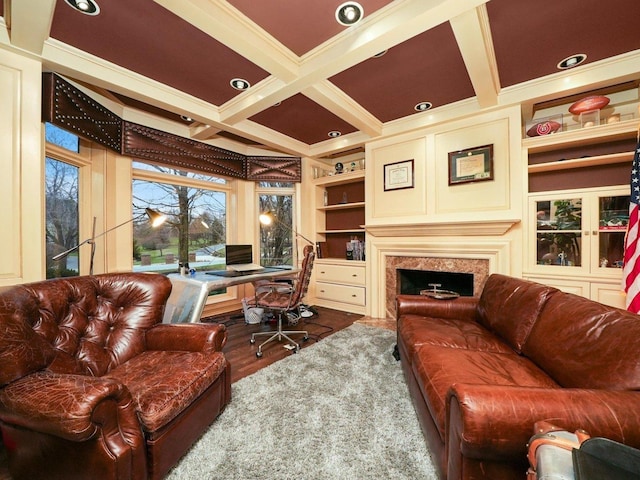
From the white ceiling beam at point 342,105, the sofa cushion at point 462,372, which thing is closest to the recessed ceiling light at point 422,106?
the white ceiling beam at point 342,105

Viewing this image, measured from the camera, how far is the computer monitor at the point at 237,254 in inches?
132

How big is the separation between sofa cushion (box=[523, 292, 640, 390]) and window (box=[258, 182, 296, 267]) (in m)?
3.50

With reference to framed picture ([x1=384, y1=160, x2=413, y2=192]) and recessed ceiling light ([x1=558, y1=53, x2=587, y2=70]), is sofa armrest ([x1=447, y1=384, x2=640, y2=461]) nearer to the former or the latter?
recessed ceiling light ([x1=558, y1=53, x2=587, y2=70])

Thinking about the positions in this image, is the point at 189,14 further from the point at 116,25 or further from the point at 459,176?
the point at 459,176

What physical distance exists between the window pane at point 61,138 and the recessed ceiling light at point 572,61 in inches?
→ 178

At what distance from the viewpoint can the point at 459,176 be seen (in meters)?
3.10

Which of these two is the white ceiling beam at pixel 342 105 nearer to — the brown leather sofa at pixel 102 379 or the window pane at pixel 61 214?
the brown leather sofa at pixel 102 379

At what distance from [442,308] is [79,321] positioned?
2703 mm

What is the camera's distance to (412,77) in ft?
8.27

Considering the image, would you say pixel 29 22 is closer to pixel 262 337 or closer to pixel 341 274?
pixel 262 337

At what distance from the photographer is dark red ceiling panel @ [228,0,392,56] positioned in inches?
66.9

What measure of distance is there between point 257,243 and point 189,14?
3138 millimetres

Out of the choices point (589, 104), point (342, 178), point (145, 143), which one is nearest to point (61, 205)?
point (145, 143)

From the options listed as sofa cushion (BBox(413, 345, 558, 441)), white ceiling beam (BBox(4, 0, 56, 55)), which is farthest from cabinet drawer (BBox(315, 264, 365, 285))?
white ceiling beam (BBox(4, 0, 56, 55))
